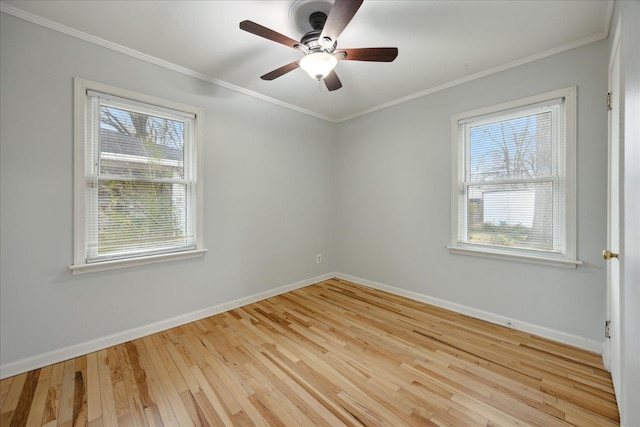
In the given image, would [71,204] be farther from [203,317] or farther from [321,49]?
[321,49]

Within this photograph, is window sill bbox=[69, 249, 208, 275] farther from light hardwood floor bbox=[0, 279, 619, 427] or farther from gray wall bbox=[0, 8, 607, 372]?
light hardwood floor bbox=[0, 279, 619, 427]

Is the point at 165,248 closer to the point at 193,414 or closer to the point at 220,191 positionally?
the point at 220,191

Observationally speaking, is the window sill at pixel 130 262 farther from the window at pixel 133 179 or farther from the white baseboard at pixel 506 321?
the white baseboard at pixel 506 321

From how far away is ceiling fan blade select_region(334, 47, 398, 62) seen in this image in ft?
6.01

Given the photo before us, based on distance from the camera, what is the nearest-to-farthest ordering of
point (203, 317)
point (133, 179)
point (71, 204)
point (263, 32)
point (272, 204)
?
1. point (263, 32)
2. point (71, 204)
3. point (133, 179)
4. point (203, 317)
5. point (272, 204)

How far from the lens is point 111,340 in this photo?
2.26 metres

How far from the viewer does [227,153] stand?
3.00 m

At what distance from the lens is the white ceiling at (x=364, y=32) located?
1.84 m

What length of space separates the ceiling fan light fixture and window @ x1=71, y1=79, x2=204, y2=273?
147cm

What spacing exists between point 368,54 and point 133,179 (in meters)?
2.26

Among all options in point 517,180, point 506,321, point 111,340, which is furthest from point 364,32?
point 111,340

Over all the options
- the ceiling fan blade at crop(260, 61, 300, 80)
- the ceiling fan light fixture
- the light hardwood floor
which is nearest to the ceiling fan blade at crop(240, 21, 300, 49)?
the ceiling fan light fixture

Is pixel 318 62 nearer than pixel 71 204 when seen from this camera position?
Yes

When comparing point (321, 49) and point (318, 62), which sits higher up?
point (321, 49)
